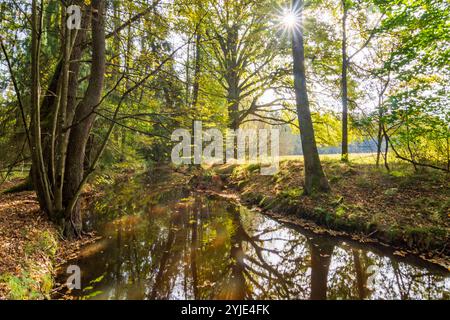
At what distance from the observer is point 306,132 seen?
27.9ft

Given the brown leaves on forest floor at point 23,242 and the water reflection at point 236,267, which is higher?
the brown leaves on forest floor at point 23,242

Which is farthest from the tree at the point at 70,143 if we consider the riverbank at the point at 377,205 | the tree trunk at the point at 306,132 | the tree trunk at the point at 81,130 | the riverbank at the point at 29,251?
the tree trunk at the point at 306,132

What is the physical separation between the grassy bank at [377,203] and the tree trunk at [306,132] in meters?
0.40

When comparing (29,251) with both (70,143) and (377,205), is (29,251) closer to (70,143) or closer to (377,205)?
(70,143)

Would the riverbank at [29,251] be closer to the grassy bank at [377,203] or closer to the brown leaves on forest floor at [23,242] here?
the brown leaves on forest floor at [23,242]

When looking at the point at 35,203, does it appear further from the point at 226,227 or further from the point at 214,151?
the point at 214,151

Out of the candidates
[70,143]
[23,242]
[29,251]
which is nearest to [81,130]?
[70,143]

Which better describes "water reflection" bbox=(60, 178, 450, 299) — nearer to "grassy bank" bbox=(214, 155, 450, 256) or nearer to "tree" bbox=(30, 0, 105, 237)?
"grassy bank" bbox=(214, 155, 450, 256)

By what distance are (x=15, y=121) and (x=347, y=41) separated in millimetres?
11365

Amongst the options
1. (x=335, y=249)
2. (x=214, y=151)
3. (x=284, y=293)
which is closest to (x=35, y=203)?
(x=284, y=293)

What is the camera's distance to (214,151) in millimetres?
18922

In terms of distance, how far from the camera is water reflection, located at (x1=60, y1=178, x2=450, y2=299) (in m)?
3.97

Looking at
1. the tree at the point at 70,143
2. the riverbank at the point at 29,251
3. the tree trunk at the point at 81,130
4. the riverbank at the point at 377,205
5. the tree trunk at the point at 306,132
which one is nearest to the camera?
the riverbank at the point at 29,251

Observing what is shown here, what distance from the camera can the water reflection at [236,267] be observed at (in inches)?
156
